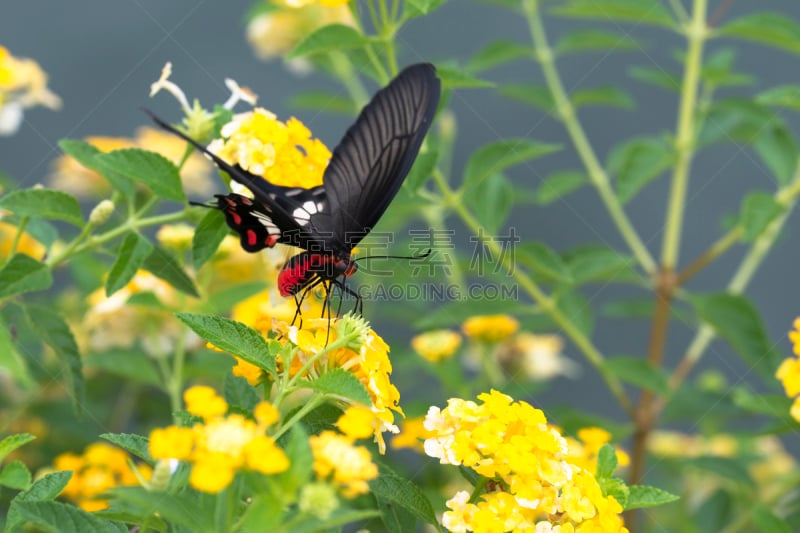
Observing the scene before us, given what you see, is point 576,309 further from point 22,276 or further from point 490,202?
point 22,276

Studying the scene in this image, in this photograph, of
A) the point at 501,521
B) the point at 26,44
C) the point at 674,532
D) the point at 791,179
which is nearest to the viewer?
the point at 501,521

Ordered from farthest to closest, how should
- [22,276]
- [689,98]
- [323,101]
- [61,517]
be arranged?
[323,101] → [689,98] → [22,276] → [61,517]

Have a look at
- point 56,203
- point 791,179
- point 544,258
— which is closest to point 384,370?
point 56,203

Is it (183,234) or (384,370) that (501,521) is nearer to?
(384,370)

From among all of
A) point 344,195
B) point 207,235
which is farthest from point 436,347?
point 207,235

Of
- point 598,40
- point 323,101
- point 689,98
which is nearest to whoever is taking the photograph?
point 689,98

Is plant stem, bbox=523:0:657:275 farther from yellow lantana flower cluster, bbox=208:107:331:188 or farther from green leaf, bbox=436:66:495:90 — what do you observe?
yellow lantana flower cluster, bbox=208:107:331:188
